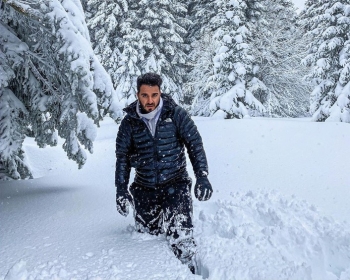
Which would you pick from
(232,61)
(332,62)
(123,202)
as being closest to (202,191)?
(123,202)

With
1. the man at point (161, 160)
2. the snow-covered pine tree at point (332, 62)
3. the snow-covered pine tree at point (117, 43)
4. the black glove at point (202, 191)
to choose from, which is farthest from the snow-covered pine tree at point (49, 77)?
the snow-covered pine tree at point (117, 43)

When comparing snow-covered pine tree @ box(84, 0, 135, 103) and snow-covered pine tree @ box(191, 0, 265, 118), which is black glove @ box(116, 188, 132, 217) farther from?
snow-covered pine tree @ box(84, 0, 135, 103)

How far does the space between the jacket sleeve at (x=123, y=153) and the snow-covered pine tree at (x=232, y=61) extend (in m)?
13.7

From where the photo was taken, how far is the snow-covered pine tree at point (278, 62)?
1927 centimetres

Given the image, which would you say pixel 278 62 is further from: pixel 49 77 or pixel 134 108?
pixel 134 108

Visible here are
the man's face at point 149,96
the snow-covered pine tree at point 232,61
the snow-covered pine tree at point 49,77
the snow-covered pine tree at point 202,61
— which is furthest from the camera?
the snow-covered pine tree at point 202,61

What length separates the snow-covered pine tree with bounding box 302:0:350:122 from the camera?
14852 mm

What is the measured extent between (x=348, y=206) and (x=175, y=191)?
8.70 ft

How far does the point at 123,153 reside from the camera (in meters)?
3.51

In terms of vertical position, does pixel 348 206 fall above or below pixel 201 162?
below

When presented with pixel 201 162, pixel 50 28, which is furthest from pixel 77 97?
pixel 201 162

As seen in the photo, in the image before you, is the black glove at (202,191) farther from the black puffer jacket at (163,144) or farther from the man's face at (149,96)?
the man's face at (149,96)

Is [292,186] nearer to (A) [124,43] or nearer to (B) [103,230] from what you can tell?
(B) [103,230]

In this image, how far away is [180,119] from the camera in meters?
3.39
